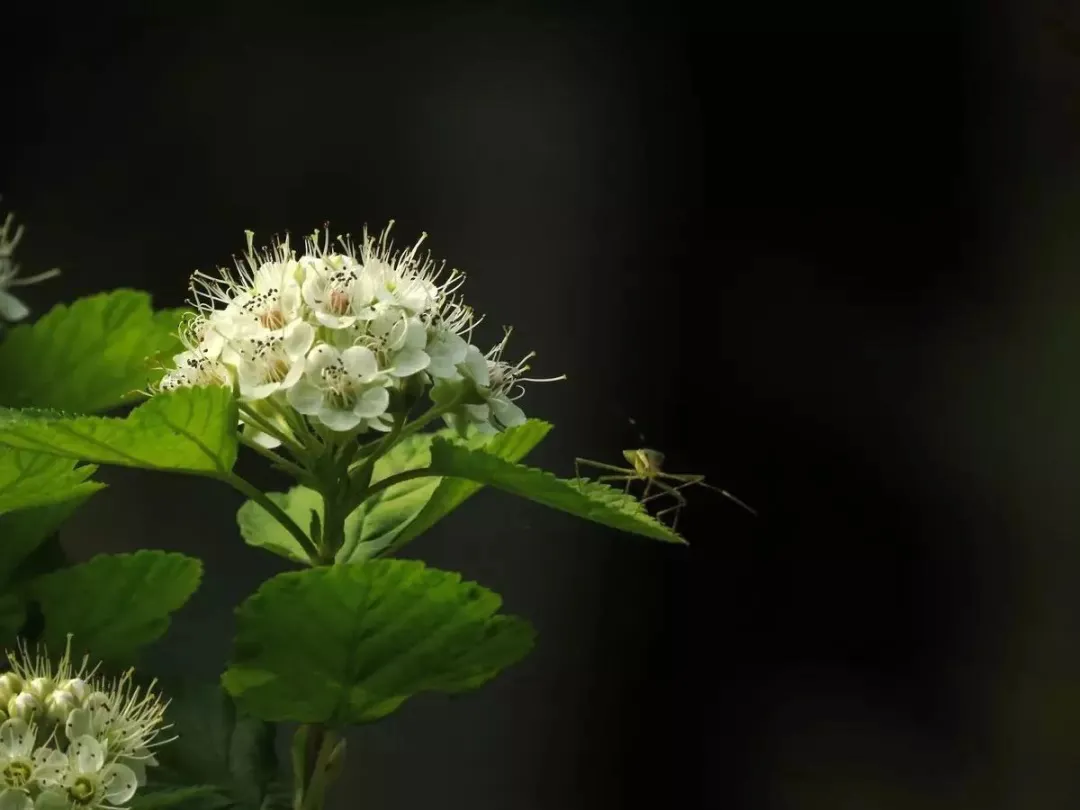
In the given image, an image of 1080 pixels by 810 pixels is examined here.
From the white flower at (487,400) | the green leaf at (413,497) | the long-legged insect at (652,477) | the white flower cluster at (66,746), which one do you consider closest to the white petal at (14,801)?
the white flower cluster at (66,746)

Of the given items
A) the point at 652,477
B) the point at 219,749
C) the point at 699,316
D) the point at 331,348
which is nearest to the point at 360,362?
the point at 331,348

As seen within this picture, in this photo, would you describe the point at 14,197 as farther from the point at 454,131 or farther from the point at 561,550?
the point at 561,550

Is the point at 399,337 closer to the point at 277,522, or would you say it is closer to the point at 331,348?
the point at 331,348

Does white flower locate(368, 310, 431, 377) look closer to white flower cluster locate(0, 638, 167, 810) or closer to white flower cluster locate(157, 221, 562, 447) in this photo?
white flower cluster locate(157, 221, 562, 447)

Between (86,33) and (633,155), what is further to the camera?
(86,33)

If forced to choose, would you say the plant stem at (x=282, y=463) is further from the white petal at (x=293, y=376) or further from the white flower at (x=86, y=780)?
the white flower at (x=86, y=780)

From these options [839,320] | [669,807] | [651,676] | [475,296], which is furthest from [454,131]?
[669,807]
